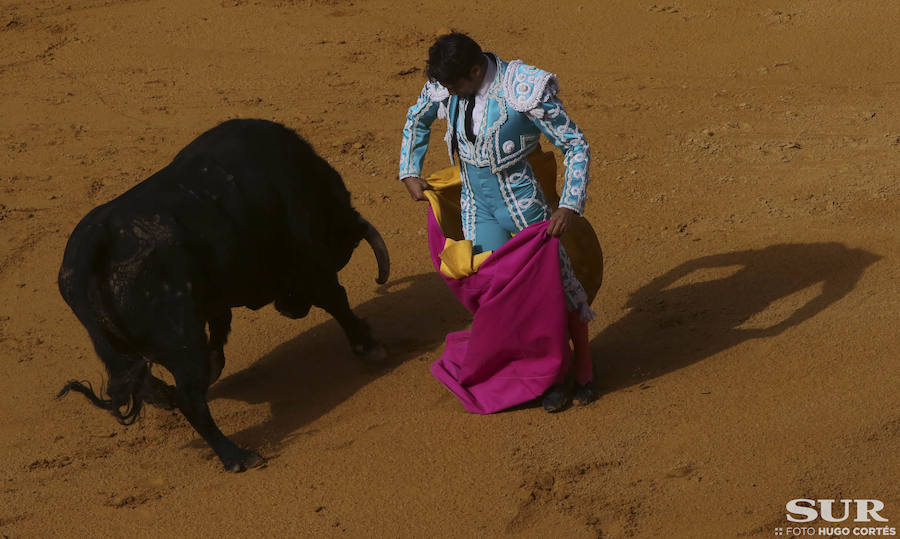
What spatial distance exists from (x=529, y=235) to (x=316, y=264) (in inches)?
60.4

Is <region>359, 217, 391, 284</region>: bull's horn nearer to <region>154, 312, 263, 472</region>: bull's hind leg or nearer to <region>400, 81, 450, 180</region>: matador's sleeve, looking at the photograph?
<region>400, 81, 450, 180</region>: matador's sleeve

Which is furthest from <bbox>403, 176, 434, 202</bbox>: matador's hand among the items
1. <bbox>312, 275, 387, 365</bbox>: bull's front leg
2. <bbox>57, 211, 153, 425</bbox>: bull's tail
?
<bbox>57, 211, 153, 425</bbox>: bull's tail

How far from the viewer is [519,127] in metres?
5.26

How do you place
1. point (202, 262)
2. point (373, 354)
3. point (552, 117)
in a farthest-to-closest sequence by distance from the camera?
point (373, 354) → point (202, 262) → point (552, 117)

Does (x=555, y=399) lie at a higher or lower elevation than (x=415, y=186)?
lower

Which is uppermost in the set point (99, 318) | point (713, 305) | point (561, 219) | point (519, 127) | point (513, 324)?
point (519, 127)

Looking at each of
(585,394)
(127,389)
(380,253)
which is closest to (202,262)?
(127,389)

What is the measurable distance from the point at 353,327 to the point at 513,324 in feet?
4.34

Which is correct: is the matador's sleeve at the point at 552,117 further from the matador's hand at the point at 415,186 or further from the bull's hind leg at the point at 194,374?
the bull's hind leg at the point at 194,374

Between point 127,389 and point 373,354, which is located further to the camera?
point 373,354

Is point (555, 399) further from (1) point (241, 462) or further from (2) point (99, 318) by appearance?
(2) point (99, 318)

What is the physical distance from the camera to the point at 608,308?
264 inches

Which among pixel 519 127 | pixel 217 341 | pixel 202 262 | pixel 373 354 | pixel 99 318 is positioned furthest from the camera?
pixel 373 354

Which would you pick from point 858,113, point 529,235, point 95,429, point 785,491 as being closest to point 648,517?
point 785,491
